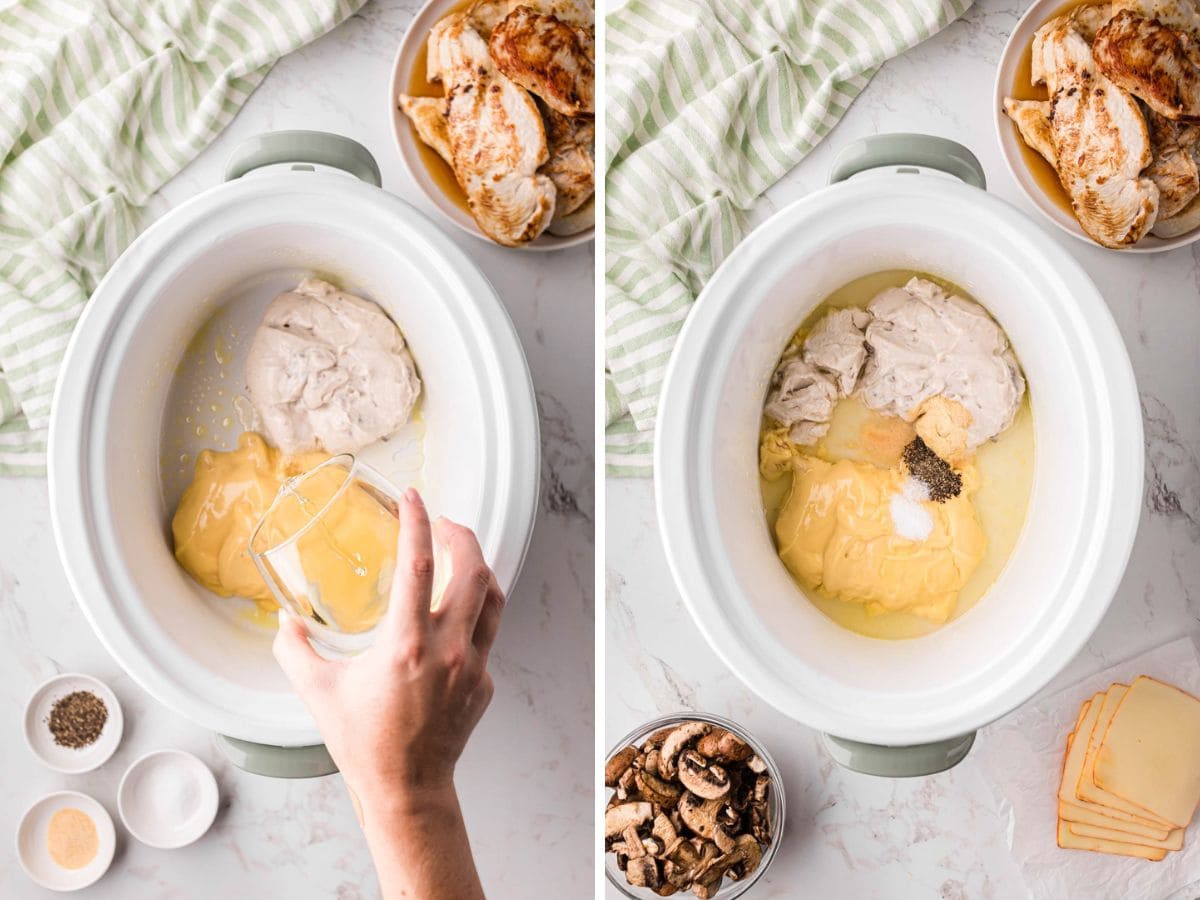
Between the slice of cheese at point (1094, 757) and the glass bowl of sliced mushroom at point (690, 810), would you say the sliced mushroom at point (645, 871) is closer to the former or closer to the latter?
the glass bowl of sliced mushroom at point (690, 810)

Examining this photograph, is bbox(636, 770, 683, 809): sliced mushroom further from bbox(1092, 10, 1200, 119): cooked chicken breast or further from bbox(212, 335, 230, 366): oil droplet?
bbox(1092, 10, 1200, 119): cooked chicken breast

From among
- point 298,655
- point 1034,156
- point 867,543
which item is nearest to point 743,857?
point 867,543

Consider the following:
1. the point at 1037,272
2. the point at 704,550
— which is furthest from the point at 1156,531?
the point at 704,550

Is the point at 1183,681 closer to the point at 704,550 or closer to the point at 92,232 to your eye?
the point at 704,550

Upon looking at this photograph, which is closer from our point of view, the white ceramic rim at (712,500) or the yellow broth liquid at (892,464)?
the white ceramic rim at (712,500)

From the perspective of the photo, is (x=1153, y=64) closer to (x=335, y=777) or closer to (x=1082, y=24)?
(x=1082, y=24)

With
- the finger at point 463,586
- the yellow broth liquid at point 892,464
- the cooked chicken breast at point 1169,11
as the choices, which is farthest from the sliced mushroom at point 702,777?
the cooked chicken breast at point 1169,11
